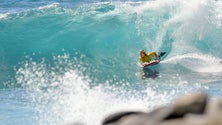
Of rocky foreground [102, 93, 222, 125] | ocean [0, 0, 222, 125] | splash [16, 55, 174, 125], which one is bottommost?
rocky foreground [102, 93, 222, 125]

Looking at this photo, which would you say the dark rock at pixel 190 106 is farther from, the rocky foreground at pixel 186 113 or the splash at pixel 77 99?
the splash at pixel 77 99

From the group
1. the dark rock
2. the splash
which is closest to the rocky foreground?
the dark rock

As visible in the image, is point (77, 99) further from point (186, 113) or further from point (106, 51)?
point (106, 51)

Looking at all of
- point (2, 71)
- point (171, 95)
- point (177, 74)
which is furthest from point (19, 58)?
point (171, 95)

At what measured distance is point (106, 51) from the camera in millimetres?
20297

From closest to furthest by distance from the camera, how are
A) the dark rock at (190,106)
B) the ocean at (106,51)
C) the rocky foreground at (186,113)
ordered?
the rocky foreground at (186,113), the dark rock at (190,106), the ocean at (106,51)

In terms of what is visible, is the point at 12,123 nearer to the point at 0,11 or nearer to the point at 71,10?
the point at 71,10

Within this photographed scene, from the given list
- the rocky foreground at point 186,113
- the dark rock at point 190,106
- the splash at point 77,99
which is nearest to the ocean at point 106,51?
the splash at point 77,99

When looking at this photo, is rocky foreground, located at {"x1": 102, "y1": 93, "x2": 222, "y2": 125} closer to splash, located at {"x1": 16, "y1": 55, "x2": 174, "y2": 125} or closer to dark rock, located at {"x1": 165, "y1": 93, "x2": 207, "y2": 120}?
dark rock, located at {"x1": 165, "y1": 93, "x2": 207, "y2": 120}

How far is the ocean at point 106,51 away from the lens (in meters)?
12.9

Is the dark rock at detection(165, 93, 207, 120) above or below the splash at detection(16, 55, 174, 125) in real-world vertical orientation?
below

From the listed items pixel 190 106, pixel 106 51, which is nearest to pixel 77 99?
pixel 190 106

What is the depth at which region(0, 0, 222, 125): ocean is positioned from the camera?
42.3 feet

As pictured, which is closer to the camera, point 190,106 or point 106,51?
point 190,106
